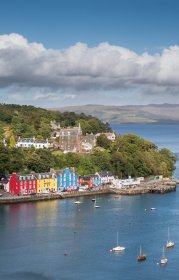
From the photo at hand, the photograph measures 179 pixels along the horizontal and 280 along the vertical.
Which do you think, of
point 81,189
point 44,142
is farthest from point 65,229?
point 44,142

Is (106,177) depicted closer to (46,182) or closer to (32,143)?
(46,182)

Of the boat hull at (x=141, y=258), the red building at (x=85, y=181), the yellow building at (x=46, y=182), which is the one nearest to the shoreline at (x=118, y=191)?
the red building at (x=85, y=181)

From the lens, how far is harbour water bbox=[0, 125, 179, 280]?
70.2 feet

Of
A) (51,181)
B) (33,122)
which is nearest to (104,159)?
(51,181)

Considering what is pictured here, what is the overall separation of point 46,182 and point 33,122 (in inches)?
705

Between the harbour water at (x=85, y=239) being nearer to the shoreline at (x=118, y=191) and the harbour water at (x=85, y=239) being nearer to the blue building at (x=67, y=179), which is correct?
the shoreline at (x=118, y=191)

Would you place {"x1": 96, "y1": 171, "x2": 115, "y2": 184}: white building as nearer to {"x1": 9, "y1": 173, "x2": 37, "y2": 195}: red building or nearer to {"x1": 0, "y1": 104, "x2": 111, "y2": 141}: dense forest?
{"x1": 9, "y1": 173, "x2": 37, "y2": 195}: red building

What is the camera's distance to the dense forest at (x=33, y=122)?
5281cm

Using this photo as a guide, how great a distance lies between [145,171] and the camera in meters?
46.5

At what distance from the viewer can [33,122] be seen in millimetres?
56750

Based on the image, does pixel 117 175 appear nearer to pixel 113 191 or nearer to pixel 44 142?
pixel 113 191

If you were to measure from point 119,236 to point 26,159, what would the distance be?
16.4 metres

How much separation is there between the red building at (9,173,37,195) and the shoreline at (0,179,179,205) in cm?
99

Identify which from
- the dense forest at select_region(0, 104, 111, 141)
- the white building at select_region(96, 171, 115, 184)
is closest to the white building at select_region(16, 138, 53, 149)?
the dense forest at select_region(0, 104, 111, 141)
